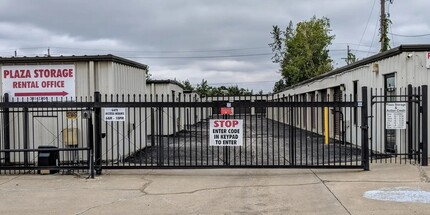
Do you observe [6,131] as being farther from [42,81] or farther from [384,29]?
[384,29]

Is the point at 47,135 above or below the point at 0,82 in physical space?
below

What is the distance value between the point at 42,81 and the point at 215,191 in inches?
295

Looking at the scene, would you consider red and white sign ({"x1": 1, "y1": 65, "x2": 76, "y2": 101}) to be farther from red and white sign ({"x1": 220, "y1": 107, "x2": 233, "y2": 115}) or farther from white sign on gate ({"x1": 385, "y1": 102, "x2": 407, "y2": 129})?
white sign on gate ({"x1": 385, "y1": 102, "x2": 407, "y2": 129})

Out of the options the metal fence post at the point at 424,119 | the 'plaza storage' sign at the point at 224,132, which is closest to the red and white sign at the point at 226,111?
the 'plaza storage' sign at the point at 224,132

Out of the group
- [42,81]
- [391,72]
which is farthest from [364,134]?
[42,81]

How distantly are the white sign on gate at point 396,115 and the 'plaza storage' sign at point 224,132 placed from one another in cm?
398

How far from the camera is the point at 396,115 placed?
11758mm

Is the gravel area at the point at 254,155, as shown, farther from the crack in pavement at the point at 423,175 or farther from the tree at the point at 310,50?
the tree at the point at 310,50

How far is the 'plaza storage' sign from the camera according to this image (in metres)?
11.2

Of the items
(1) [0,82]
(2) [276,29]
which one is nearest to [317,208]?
(1) [0,82]

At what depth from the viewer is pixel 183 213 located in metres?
7.45

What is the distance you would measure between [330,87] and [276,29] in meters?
45.9

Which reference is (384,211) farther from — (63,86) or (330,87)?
(330,87)

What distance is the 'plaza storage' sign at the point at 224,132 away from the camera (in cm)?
1119
